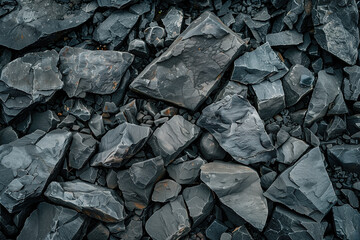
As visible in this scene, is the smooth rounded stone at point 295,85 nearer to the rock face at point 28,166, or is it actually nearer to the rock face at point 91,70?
the rock face at point 91,70

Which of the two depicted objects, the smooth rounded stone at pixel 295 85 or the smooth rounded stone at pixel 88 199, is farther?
the smooth rounded stone at pixel 295 85

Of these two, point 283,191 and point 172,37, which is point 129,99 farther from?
point 283,191

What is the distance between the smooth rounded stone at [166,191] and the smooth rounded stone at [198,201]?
0.12 metres

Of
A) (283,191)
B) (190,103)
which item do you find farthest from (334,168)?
(190,103)

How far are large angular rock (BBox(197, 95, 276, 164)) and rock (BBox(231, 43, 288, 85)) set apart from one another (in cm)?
29

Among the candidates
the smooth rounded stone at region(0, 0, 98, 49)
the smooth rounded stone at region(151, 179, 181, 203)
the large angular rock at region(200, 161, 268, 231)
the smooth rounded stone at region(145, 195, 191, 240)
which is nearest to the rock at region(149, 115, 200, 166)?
the smooth rounded stone at region(151, 179, 181, 203)

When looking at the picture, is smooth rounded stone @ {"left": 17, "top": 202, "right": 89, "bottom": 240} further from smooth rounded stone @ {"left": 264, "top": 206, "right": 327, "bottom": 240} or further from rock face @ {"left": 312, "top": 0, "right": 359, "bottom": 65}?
rock face @ {"left": 312, "top": 0, "right": 359, "bottom": 65}

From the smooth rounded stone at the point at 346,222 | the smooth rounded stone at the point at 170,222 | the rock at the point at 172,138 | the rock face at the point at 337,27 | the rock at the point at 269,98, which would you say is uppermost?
the rock face at the point at 337,27

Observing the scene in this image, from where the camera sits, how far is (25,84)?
3.10 metres

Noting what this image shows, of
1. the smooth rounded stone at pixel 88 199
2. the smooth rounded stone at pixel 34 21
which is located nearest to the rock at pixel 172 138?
the smooth rounded stone at pixel 88 199

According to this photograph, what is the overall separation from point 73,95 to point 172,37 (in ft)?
4.18

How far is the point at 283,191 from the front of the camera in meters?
2.98

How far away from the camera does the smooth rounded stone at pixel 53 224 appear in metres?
2.89

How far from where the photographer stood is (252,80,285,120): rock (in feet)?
10.3
